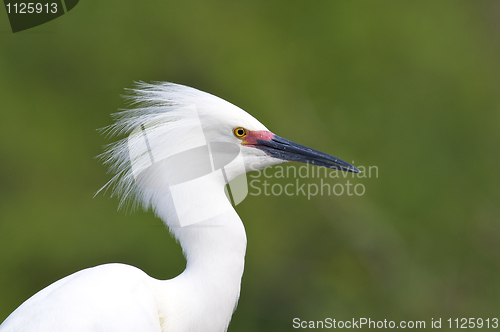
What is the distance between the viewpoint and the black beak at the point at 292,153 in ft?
4.70

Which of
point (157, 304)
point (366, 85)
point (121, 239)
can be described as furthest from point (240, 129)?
point (366, 85)

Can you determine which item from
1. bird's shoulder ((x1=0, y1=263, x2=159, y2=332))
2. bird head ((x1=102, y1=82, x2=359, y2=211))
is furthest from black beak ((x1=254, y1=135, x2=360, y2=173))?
bird's shoulder ((x1=0, y1=263, x2=159, y2=332))

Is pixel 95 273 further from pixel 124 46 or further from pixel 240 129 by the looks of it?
pixel 124 46

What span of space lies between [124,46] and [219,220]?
2.68m

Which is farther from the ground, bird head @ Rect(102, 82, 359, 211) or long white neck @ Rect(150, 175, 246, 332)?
bird head @ Rect(102, 82, 359, 211)

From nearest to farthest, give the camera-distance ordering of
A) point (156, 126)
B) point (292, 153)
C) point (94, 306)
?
point (94, 306) → point (156, 126) → point (292, 153)

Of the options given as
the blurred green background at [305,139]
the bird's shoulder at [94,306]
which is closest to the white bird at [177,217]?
the bird's shoulder at [94,306]

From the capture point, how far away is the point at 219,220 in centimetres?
129

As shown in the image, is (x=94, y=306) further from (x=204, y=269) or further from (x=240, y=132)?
(x=240, y=132)

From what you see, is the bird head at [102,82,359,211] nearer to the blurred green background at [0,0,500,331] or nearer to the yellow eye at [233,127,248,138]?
the yellow eye at [233,127,248,138]

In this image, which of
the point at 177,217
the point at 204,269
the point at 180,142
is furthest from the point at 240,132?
the point at 204,269

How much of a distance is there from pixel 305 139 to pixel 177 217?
2.15 metres

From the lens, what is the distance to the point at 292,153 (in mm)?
1490

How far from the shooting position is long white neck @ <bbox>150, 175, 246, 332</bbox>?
1296 mm
